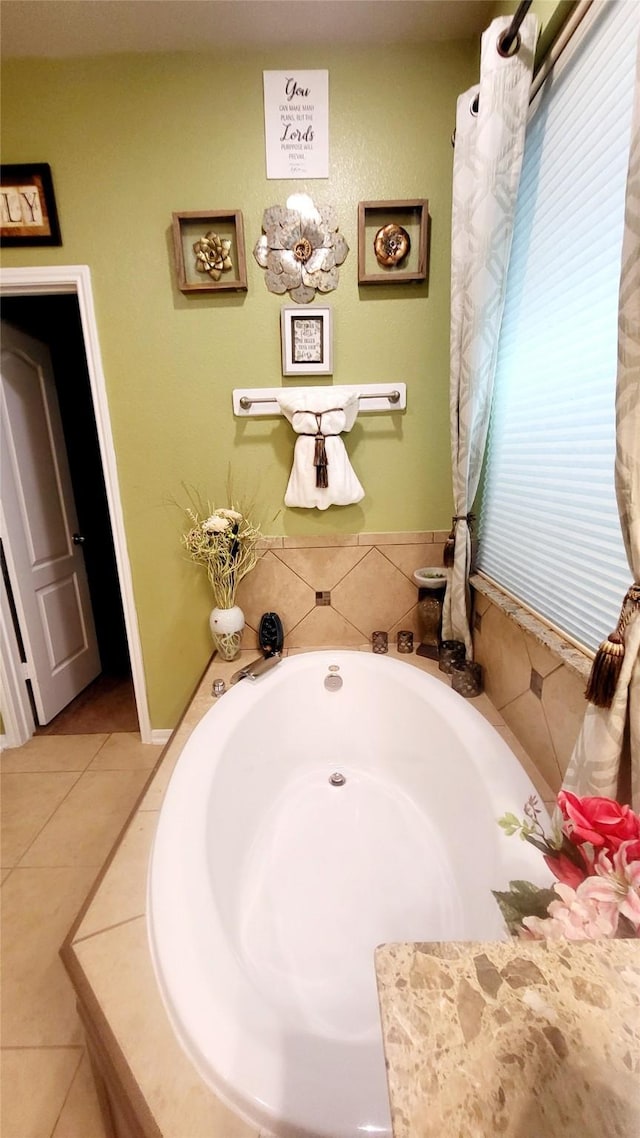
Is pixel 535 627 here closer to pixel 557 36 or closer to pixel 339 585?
pixel 339 585

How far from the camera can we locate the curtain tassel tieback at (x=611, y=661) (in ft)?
2.20

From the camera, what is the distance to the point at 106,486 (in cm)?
162

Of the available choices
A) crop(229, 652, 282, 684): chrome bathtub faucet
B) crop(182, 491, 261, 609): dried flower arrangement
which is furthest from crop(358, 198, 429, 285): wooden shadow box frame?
crop(229, 652, 282, 684): chrome bathtub faucet

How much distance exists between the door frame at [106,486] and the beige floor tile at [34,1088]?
103 cm

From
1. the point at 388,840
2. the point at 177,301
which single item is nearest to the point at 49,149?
the point at 177,301

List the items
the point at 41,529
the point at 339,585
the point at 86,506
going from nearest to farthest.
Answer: the point at 339,585 → the point at 41,529 → the point at 86,506

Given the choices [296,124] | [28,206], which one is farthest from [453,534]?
[28,206]

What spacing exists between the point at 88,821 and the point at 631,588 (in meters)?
1.87

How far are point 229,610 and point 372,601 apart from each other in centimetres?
59

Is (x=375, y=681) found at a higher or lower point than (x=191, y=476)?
lower

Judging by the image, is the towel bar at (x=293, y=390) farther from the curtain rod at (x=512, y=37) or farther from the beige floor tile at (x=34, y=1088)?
the beige floor tile at (x=34, y=1088)

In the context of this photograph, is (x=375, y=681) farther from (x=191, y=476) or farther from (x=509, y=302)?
(x=509, y=302)

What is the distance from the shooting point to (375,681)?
1555 mm

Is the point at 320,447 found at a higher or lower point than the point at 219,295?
lower
